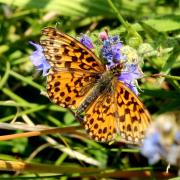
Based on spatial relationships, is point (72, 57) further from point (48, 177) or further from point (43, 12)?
point (43, 12)

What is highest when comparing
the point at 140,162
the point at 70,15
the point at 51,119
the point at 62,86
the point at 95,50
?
the point at 70,15

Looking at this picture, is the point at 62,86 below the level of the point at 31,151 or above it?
above

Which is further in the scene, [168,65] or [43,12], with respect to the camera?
[43,12]

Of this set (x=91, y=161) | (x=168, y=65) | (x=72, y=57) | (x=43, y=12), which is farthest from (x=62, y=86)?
(x=43, y=12)

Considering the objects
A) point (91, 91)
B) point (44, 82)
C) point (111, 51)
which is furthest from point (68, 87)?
point (44, 82)

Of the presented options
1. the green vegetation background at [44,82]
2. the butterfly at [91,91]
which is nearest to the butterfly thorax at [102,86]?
the butterfly at [91,91]

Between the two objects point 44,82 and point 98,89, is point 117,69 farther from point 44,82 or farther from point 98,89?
point 44,82
